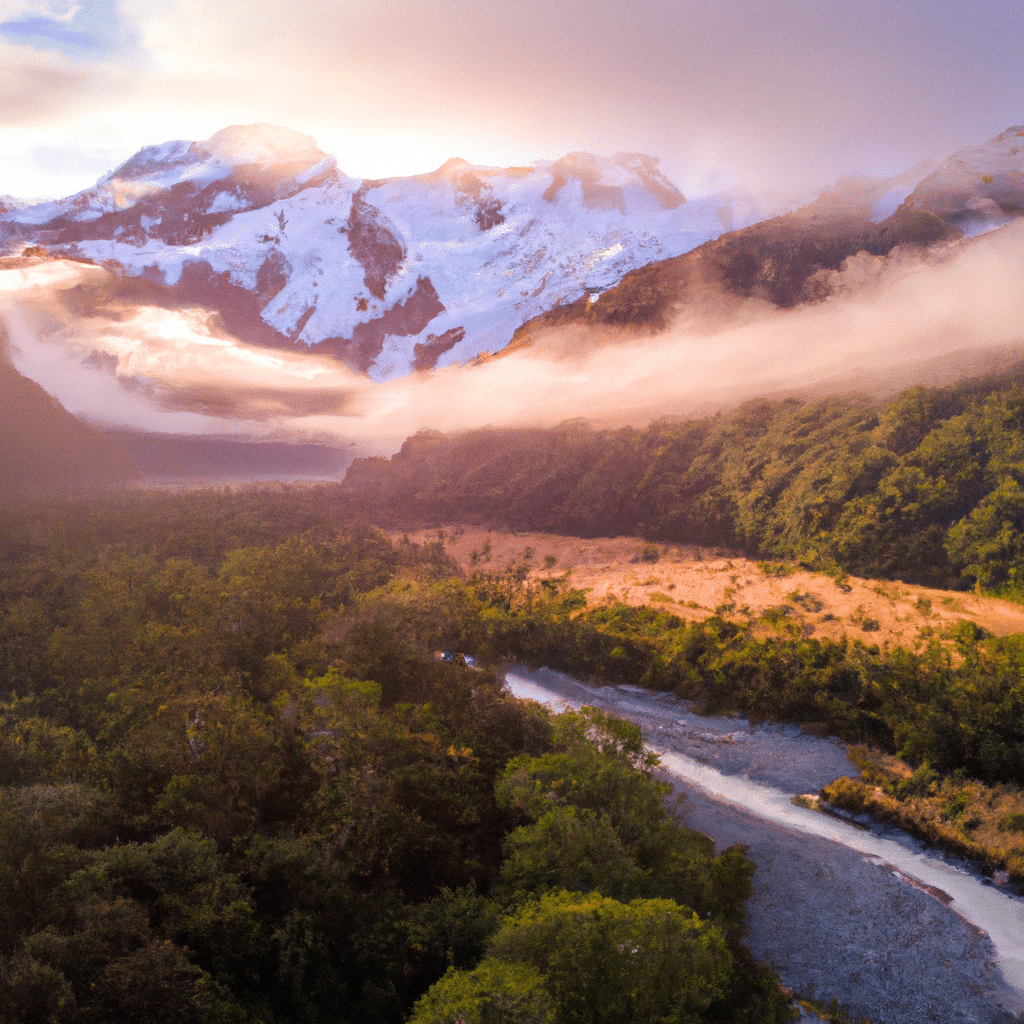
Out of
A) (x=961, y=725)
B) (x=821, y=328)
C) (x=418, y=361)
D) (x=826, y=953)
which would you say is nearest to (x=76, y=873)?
(x=826, y=953)

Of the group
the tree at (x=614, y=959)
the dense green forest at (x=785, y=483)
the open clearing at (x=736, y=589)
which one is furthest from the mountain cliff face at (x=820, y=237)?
the tree at (x=614, y=959)

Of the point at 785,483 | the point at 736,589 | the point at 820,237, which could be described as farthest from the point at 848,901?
the point at 820,237

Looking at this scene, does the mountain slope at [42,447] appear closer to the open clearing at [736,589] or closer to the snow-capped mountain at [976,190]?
the open clearing at [736,589]

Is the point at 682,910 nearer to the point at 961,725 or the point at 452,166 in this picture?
the point at 961,725

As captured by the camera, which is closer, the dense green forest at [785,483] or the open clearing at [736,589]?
the open clearing at [736,589]

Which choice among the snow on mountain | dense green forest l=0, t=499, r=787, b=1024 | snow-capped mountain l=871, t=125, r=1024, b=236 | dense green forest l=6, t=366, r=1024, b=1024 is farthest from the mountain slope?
the snow on mountain

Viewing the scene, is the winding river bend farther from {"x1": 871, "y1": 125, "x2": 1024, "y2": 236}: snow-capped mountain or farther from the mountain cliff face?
{"x1": 871, "y1": 125, "x2": 1024, "y2": 236}: snow-capped mountain
